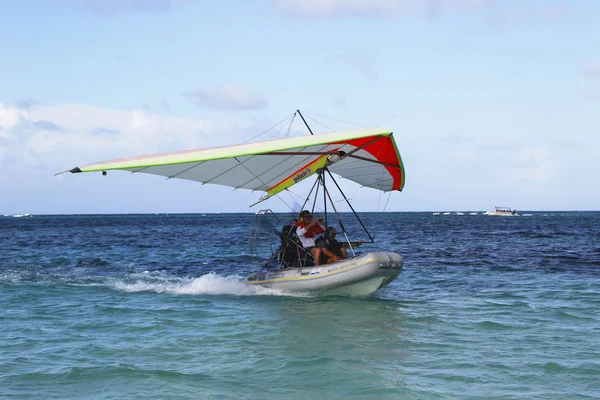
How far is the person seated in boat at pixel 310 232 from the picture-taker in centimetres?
1414

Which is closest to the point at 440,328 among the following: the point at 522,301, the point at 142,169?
the point at 522,301

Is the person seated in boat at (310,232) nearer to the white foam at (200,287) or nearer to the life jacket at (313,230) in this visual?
the life jacket at (313,230)

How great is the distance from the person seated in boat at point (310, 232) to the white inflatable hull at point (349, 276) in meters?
0.45

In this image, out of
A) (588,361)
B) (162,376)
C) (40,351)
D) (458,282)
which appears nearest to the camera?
(162,376)

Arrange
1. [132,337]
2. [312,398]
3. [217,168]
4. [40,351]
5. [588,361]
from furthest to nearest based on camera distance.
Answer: [217,168], [132,337], [40,351], [588,361], [312,398]

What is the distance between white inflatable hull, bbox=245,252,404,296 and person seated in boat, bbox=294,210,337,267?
1.47ft

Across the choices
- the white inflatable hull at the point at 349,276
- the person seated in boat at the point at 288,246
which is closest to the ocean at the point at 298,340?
the white inflatable hull at the point at 349,276

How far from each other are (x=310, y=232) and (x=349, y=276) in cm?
176

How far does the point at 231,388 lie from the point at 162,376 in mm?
1033

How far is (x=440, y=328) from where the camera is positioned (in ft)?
34.8

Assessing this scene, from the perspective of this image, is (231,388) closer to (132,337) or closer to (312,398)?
(312,398)

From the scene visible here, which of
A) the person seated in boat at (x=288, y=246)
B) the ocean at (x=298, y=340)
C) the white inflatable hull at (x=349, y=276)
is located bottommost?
the ocean at (x=298, y=340)

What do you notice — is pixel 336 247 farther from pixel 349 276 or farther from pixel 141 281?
pixel 141 281

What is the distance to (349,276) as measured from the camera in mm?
13141
